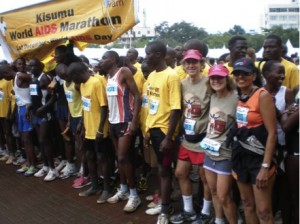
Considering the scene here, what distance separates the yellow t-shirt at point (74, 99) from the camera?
5254 mm

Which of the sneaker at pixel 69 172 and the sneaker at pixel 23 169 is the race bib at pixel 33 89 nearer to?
the sneaker at pixel 69 172

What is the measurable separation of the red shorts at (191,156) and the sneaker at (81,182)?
2.10 m

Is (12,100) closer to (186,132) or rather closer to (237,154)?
(186,132)

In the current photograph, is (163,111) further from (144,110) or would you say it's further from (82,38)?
(82,38)

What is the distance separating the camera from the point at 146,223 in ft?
13.8

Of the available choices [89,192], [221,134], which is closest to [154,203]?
[89,192]

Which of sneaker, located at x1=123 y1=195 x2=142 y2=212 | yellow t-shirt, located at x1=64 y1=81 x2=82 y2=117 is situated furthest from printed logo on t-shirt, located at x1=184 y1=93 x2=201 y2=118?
yellow t-shirt, located at x1=64 y1=81 x2=82 y2=117

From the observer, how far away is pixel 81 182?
5.50 meters

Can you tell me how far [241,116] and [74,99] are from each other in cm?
286

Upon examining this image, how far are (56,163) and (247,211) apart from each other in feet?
13.2

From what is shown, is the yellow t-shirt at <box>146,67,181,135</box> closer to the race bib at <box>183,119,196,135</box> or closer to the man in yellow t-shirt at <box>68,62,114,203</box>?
the race bib at <box>183,119,196,135</box>

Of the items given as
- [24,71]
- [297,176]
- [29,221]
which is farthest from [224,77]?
[24,71]

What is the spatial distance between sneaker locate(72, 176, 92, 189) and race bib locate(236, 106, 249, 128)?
3.03 metres

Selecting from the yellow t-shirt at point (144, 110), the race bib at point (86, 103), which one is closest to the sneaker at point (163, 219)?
the yellow t-shirt at point (144, 110)
